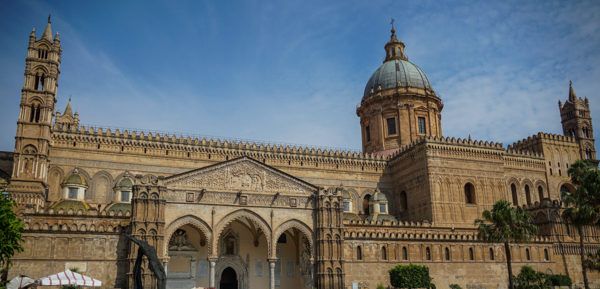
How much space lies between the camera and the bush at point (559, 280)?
39438 millimetres

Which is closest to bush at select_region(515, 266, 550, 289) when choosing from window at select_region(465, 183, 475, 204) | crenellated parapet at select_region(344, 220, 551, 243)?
crenellated parapet at select_region(344, 220, 551, 243)

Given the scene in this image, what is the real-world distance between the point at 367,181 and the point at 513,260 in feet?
46.2

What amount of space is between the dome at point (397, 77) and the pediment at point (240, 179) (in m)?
23.4

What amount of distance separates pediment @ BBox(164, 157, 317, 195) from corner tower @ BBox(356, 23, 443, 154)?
20.3 metres

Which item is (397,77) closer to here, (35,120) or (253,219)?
(253,219)

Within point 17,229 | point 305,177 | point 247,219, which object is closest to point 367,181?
point 305,177

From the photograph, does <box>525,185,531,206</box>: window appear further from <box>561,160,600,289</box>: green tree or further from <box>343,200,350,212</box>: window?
<box>343,200,350,212</box>: window

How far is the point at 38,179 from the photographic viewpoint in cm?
3500

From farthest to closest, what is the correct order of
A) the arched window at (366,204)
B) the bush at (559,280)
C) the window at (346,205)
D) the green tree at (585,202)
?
the arched window at (366,204)
the window at (346,205)
the bush at (559,280)
the green tree at (585,202)

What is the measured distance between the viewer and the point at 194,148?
140ft

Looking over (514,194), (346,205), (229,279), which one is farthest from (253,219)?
(514,194)

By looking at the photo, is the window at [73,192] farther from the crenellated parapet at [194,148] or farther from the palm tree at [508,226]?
the palm tree at [508,226]

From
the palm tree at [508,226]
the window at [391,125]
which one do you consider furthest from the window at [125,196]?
the window at [391,125]

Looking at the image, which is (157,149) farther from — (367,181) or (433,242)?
(433,242)
